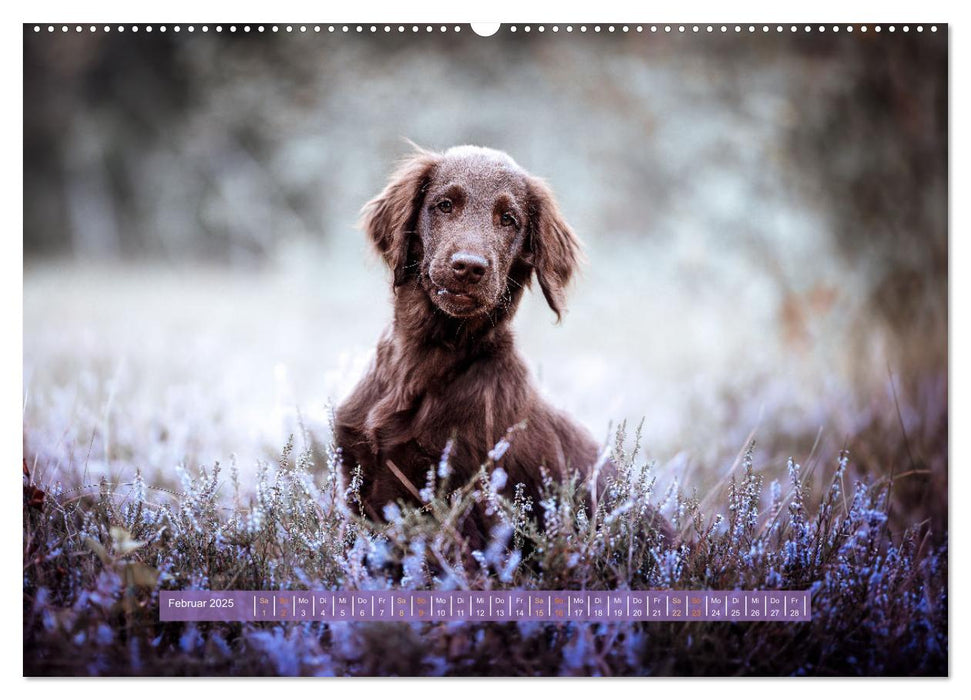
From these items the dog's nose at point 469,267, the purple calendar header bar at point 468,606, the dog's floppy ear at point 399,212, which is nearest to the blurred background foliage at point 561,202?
the dog's floppy ear at point 399,212

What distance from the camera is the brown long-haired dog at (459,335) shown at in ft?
8.27

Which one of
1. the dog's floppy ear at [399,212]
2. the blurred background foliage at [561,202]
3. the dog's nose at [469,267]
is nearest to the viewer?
the dog's nose at [469,267]

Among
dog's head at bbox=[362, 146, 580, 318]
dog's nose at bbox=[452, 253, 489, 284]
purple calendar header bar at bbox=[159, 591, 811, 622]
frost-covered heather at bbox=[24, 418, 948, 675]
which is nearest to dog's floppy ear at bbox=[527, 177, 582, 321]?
dog's head at bbox=[362, 146, 580, 318]

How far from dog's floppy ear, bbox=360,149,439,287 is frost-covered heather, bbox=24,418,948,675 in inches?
28.4

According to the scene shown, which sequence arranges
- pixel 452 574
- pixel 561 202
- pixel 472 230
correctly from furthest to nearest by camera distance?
pixel 561 202 < pixel 472 230 < pixel 452 574

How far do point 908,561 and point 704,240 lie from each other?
7.24 feet

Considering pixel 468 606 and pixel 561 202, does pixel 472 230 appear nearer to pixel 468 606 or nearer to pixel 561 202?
pixel 561 202

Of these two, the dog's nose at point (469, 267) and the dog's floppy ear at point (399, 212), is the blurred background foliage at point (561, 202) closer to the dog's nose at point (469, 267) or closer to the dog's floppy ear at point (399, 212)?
the dog's floppy ear at point (399, 212)

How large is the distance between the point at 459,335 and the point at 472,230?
0.34 meters

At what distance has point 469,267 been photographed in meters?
2.43

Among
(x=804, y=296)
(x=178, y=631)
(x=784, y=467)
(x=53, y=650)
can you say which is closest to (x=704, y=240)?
(x=804, y=296)

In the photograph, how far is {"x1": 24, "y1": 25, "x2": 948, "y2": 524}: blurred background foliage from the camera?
2.88 m

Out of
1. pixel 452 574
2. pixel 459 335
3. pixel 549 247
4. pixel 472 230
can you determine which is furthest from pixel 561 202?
pixel 452 574

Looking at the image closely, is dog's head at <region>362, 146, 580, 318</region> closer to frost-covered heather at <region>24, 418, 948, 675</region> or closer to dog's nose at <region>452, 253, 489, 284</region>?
dog's nose at <region>452, 253, 489, 284</region>
